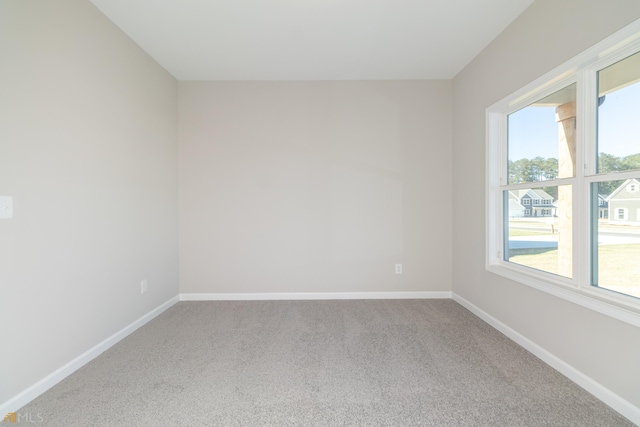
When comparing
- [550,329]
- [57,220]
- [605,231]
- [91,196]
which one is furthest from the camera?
[91,196]

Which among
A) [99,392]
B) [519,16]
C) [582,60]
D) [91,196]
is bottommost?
[99,392]

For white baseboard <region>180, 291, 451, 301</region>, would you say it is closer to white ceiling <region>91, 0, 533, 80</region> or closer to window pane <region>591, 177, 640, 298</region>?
window pane <region>591, 177, 640, 298</region>

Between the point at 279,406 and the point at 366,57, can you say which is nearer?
the point at 279,406

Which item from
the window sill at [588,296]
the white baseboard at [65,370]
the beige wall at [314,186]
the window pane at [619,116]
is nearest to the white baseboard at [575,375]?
the window sill at [588,296]

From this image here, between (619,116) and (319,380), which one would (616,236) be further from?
(319,380)

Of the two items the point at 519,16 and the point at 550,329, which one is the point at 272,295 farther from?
the point at 519,16

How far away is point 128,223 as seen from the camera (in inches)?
99.7

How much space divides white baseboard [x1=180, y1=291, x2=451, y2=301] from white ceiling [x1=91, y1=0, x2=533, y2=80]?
2.63 meters

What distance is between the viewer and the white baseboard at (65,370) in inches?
61.5

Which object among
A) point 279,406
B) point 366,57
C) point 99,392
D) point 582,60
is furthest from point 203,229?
point 582,60

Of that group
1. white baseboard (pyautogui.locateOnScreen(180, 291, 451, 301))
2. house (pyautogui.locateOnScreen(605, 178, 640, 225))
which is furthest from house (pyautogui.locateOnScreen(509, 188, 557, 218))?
white baseboard (pyautogui.locateOnScreen(180, 291, 451, 301))

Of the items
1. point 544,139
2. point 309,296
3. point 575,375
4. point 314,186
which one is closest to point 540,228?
point 544,139

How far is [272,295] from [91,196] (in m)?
2.09

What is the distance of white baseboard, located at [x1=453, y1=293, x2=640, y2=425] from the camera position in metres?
1.49
